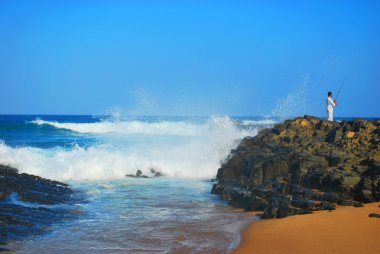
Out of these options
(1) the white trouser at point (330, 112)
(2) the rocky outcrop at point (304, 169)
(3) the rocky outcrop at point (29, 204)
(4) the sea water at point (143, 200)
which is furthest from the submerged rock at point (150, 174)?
(1) the white trouser at point (330, 112)

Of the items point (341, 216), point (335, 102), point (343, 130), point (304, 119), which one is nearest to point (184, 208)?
point (341, 216)

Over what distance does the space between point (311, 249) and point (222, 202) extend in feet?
12.9

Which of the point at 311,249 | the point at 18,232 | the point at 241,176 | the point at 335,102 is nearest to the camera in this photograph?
the point at 311,249

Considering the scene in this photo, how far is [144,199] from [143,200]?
12 centimetres

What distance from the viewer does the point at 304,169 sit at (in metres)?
10.0

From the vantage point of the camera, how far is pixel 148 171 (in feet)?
47.1

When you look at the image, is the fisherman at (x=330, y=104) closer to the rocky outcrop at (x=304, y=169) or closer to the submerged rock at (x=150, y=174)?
the rocky outcrop at (x=304, y=169)

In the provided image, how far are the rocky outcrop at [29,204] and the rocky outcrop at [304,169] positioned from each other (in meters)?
3.72

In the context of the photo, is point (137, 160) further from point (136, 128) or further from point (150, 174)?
point (136, 128)

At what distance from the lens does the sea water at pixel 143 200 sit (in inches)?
250

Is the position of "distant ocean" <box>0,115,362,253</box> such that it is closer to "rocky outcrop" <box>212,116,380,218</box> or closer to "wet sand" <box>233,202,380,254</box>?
"wet sand" <box>233,202,380,254</box>

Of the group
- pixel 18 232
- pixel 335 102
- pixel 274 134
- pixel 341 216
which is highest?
pixel 335 102

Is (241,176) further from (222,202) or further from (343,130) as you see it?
(343,130)

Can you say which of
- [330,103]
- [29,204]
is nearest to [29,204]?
[29,204]
